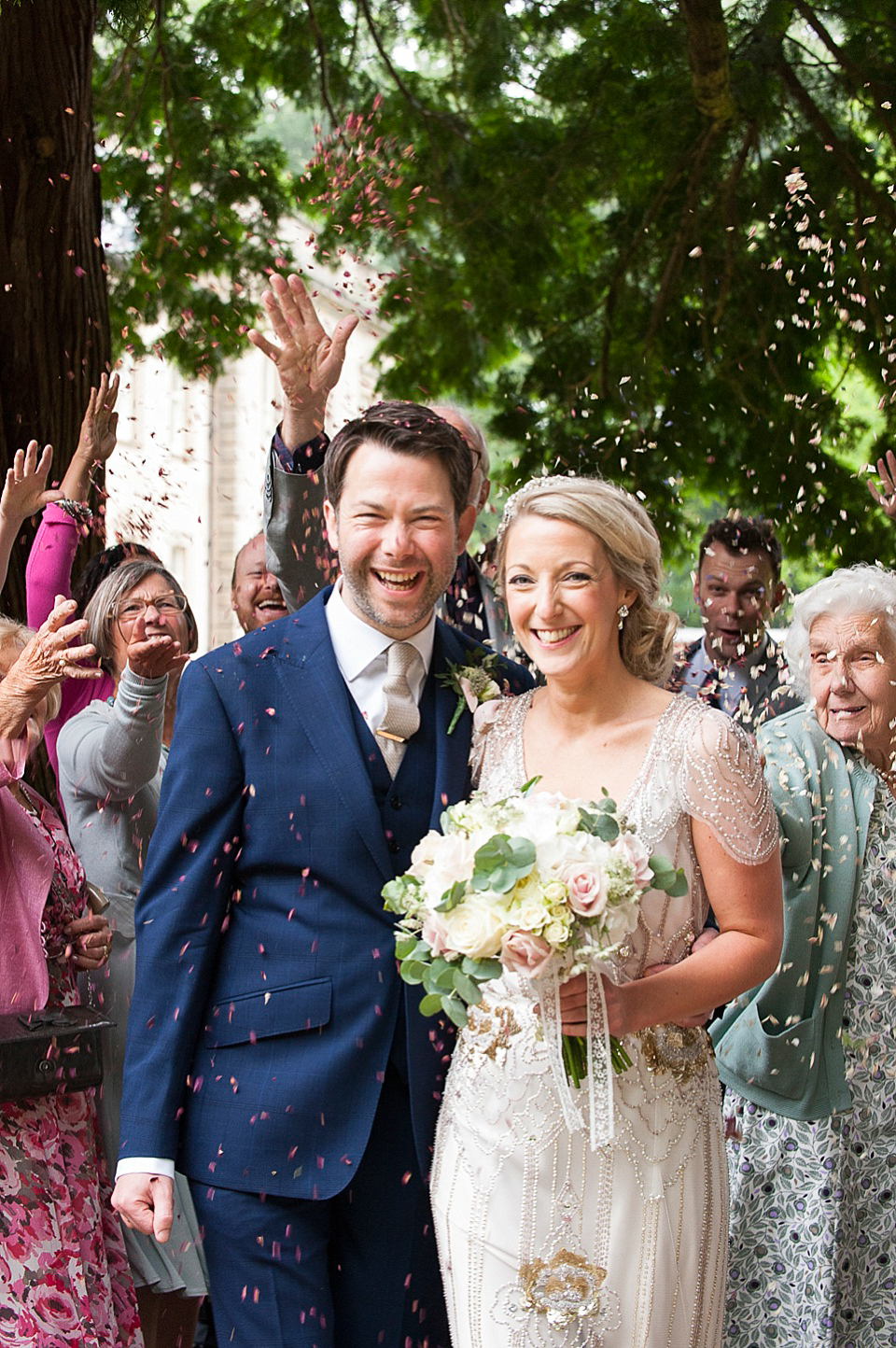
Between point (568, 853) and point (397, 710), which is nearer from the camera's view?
point (568, 853)

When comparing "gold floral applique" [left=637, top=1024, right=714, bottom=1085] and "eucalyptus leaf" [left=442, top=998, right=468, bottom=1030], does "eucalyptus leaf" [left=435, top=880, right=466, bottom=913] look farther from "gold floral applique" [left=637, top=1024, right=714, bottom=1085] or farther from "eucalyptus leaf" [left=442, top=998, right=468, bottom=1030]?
"gold floral applique" [left=637, top=1024, right=714, bottom=1085]

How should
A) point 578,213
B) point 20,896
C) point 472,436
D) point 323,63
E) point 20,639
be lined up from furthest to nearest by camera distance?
point 578,213, point 323,63, point 472,436, point 20,639, point 20,896

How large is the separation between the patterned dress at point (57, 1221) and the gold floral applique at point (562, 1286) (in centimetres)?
127

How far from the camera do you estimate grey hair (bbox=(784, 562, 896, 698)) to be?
13.1ft

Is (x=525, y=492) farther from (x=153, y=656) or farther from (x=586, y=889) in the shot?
(x=153, y=656)

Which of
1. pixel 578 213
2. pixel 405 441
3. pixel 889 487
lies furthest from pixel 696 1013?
pixel 578 213

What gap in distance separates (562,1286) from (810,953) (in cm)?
133

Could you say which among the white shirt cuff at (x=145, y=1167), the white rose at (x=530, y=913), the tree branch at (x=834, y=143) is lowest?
the white shirt cuff at (x=145, y=1167)

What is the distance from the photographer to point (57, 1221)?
3566 millimetres

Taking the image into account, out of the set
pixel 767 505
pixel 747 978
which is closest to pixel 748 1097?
pixel 747 978

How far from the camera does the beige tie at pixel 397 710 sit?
305 centimetres

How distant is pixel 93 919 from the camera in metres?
3.85

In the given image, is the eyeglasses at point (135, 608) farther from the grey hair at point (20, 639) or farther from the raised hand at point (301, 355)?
the raised hand at point (301, 355)

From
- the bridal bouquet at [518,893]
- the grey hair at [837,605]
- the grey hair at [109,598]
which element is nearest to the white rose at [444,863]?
the bridal bouquet at [518,893]
